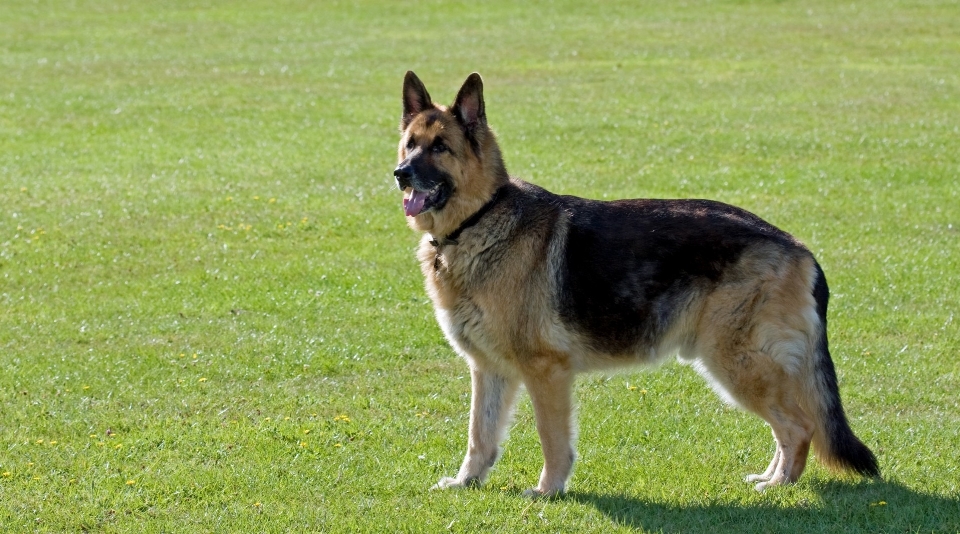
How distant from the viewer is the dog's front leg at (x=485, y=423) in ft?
22.4

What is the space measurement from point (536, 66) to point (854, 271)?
14.1 m

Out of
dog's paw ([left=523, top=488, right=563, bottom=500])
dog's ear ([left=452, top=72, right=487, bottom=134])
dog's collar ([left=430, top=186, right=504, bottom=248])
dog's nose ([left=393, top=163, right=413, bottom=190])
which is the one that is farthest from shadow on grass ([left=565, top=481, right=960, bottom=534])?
dog's ear ([left=452, top=72, right=487, bottom=134])

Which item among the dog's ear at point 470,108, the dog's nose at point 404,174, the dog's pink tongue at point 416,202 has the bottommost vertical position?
the dog's pink tongue at point 416,202

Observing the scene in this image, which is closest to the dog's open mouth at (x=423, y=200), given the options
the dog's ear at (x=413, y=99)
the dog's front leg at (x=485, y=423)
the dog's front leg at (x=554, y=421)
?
the dog's ear at (x=413, y=99)

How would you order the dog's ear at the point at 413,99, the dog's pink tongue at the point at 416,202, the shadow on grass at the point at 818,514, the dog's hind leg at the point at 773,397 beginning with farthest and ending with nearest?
1. the dog's ear at the point at 413,99
2. the dog's pink tongue at the point at 416,202
3. the dog's hind leg at the point at 773,397
4. the shadow on grass at the point at 818,514

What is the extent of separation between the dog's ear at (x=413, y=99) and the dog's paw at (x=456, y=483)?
6.90 ft

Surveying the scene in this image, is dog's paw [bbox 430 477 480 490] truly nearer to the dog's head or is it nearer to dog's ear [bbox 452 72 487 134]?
the dog's head

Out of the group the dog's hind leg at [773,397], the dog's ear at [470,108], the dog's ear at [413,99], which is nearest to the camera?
the dog's hind leg at [773,397]

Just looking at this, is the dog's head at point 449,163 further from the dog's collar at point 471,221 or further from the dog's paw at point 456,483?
the dog's paw at point 456,483

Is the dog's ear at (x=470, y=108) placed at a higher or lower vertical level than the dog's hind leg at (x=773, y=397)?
higher

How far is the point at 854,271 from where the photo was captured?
37.9ft

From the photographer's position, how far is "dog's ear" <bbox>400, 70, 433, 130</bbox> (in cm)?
694

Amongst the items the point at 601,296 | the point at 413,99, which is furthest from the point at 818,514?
the point at 413,99

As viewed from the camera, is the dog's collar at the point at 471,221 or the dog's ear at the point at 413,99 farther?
the dog's ear at the point at 413,99
